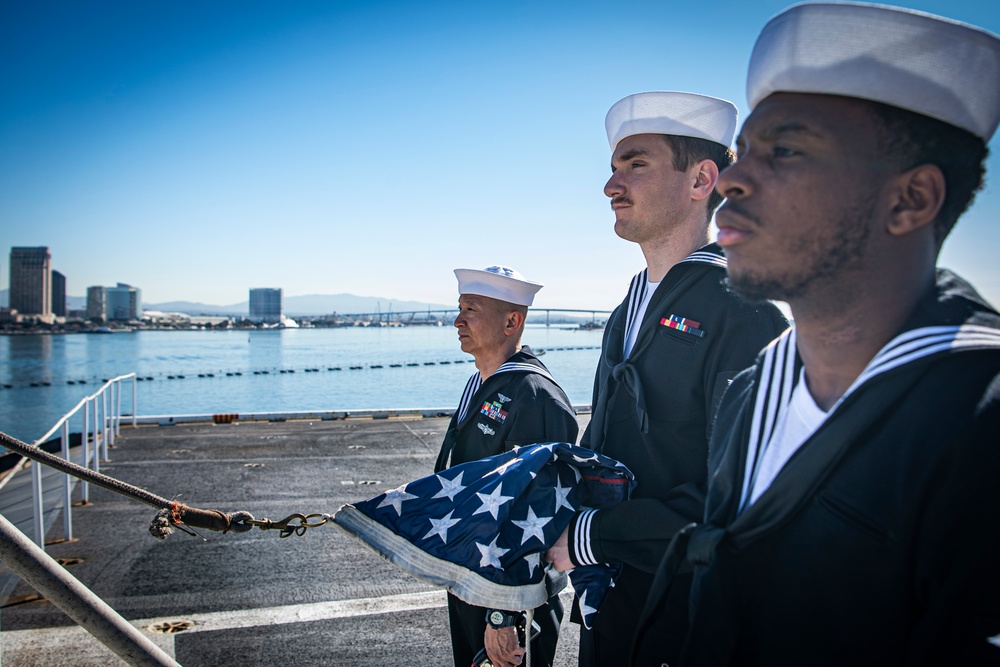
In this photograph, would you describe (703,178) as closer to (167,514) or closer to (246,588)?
(167,514)

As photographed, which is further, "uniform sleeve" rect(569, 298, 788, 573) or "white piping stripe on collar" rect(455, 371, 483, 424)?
"white piping stripe on collar" rect(455, 371, 483, 424)

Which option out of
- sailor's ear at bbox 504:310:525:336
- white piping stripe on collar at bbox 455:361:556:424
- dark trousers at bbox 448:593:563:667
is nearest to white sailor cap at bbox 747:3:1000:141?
white piping stripe on collar at bbox 455:361:556:424

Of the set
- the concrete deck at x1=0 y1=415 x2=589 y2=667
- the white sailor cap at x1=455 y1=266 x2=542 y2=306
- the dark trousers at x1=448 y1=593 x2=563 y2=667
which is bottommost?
the concrete deck at x1=0 y1=415 x2=589 y2=667

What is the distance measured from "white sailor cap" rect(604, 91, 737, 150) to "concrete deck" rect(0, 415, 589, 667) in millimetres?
2979

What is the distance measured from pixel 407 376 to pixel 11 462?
48957 millimetres

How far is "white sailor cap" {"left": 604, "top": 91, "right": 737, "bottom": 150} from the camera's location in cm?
210

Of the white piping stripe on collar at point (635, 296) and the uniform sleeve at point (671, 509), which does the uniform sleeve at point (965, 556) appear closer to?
the uniform sleeve at point (671, 509)

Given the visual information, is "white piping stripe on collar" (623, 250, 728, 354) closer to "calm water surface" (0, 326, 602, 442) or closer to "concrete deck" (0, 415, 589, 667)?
"concrete deck" (0, 415, 589, 667)

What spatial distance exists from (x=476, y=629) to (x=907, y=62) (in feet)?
8.26

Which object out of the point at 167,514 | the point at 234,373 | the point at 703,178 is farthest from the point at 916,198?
the point at 234,373

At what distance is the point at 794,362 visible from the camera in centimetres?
127

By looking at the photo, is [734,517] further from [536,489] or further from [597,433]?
[597,433]

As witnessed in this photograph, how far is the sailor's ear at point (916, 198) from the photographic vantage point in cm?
101

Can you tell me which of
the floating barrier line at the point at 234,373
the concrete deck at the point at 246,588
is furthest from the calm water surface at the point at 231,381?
the concrete deck at the point at 246,588
